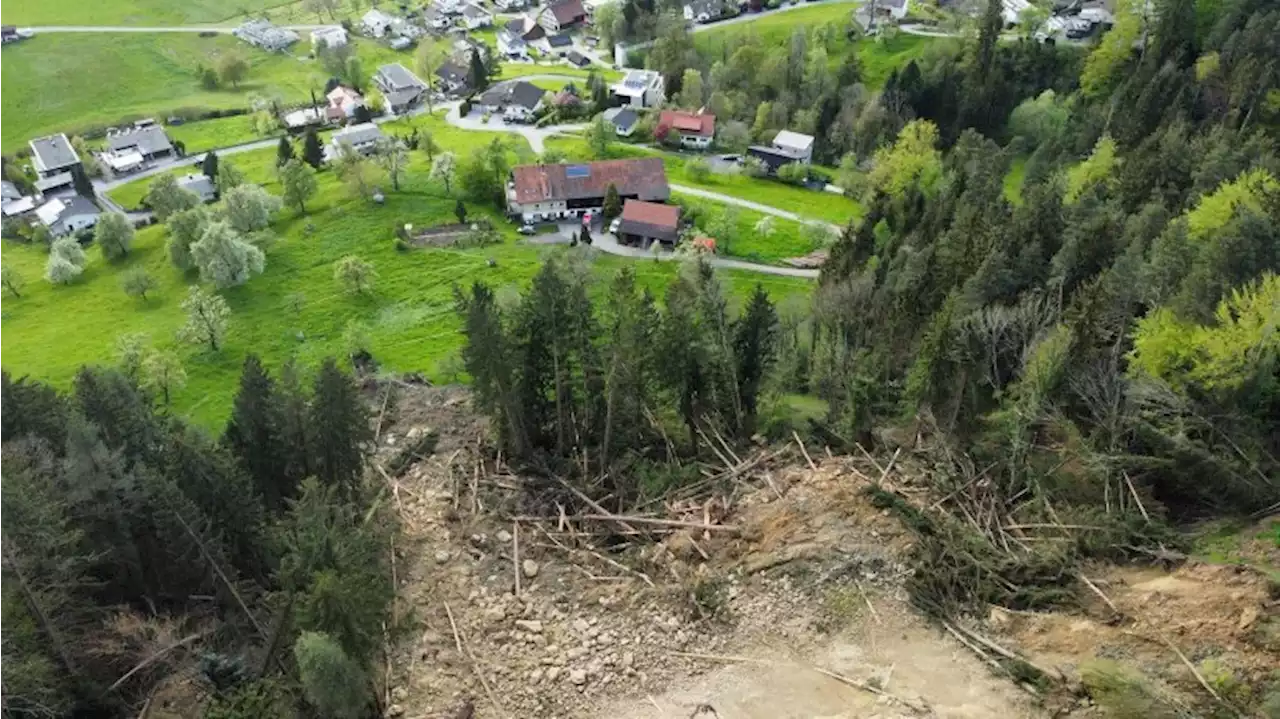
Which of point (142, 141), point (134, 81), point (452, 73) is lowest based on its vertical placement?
point (142, 141)

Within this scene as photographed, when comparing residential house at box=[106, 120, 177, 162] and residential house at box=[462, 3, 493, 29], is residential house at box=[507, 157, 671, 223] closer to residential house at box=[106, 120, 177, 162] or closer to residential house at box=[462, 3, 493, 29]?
residential house at box=[106, 120, 177, 162]

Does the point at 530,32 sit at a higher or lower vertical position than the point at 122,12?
lower

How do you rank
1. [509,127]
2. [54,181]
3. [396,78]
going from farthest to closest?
[396,78], [509,127], [54,181]

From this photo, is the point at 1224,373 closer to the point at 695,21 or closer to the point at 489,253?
the point at 489,253

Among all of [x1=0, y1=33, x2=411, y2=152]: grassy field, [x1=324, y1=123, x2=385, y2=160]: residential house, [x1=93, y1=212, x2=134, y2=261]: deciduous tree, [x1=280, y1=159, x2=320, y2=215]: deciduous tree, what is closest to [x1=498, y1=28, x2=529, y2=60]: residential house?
[x1=0, y1=33, x2=411, y2=152]: grassy field

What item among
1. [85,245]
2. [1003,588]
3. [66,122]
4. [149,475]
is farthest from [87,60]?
[1003,588]

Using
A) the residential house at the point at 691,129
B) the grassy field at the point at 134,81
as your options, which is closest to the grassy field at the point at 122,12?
the grassy field at the point at 134,81

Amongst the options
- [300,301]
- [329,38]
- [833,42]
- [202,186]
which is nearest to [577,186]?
[300,301]

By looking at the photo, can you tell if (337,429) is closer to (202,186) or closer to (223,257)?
(223,257)
